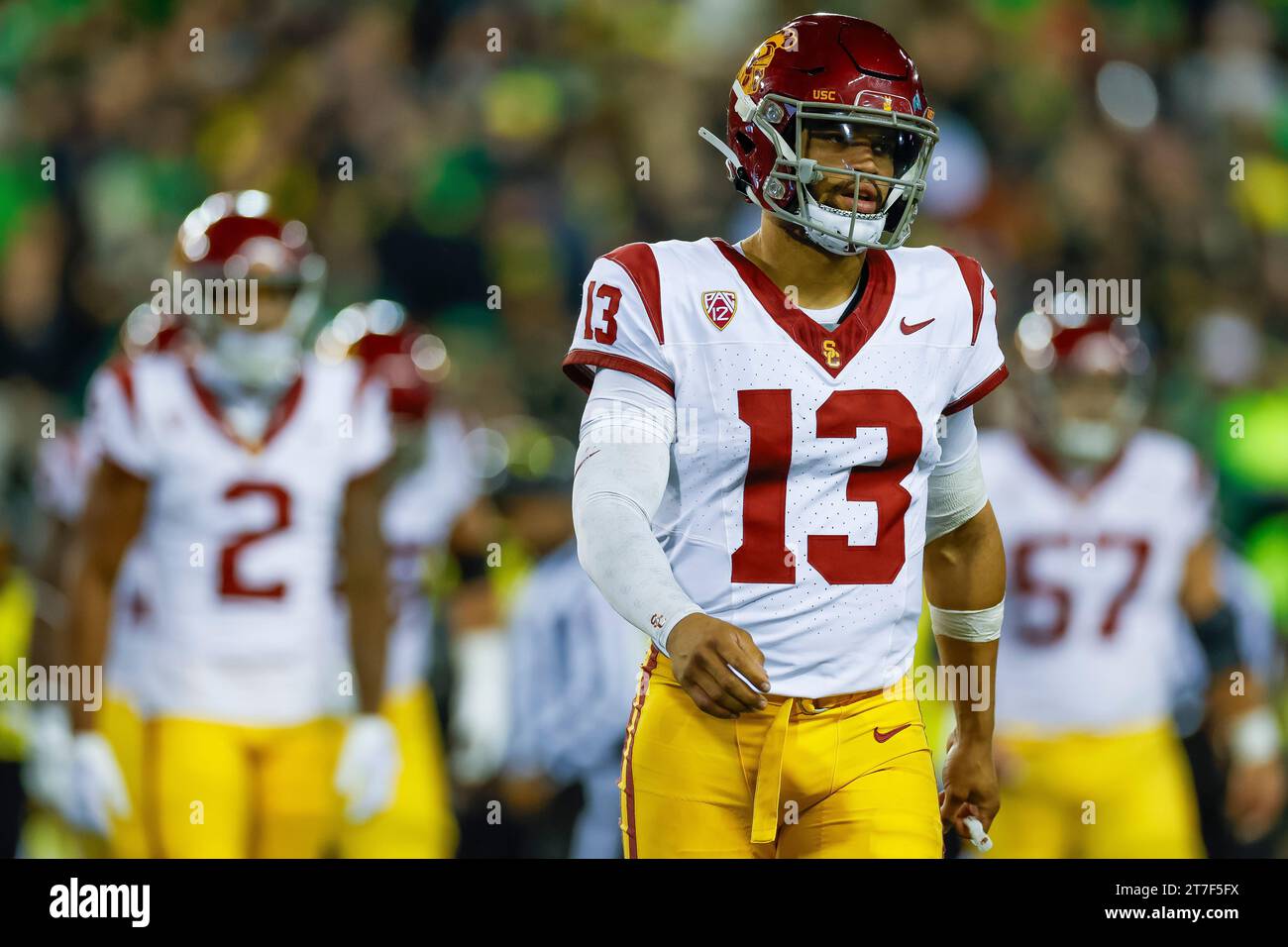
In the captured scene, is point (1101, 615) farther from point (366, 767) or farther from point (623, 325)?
point (623, 325)

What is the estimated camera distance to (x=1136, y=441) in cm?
557

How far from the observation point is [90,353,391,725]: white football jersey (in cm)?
451

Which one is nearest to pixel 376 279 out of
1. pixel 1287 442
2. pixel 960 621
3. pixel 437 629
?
pixel 437 629

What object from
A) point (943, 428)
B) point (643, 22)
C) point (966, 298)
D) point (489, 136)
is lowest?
point (943, 428)

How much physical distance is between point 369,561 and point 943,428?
88.2 inches

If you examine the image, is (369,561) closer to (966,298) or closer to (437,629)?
(437,629)

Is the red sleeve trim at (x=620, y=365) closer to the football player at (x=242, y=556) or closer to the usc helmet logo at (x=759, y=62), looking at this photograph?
the usc helmet logo at (x=759, y=62)

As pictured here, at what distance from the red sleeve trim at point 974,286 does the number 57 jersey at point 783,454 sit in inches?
4.3

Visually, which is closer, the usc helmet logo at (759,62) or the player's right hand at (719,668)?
the player's right hand at (719,668)

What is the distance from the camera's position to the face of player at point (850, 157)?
2629mm

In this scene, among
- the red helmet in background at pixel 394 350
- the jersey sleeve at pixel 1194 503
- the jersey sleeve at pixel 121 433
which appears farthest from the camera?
the red helmet in background at pixel 394 350

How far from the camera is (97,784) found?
14.2ft

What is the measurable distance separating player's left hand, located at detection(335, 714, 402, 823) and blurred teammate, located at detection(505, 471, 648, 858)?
868 mm

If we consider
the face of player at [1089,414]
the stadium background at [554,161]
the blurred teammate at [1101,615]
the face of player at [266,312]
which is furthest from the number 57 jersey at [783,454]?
the stadium background at [554,161]
